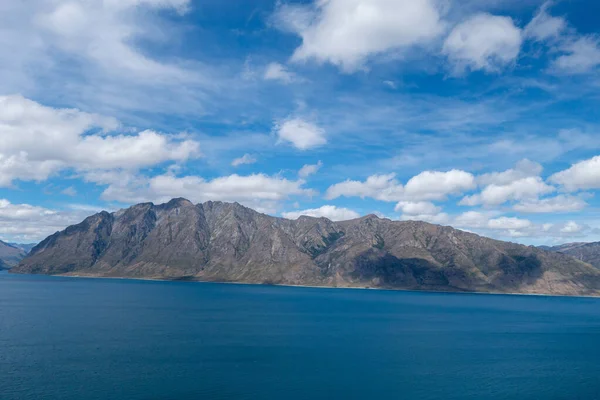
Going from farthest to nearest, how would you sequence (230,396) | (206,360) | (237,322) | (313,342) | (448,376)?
(237,322) < (313,342) < (206,360) < (448,376) < (230,396)

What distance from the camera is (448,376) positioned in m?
111

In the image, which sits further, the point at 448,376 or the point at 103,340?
the point at 103,340

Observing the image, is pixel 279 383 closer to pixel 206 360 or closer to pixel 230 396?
pixel 230 396

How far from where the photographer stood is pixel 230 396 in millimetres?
90438

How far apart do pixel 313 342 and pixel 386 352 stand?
85.3 feet

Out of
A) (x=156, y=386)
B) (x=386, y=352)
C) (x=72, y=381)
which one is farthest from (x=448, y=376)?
(x=72, y=381)

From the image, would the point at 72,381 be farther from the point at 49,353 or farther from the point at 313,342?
the point at 313,342

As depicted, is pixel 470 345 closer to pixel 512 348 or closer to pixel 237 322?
pixel 512 348

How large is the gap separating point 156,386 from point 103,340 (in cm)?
5520

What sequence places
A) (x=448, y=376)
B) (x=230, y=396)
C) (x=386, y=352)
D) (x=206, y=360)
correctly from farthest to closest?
(x=386, y=352), (x=206, y=360), (x=448, y=376), (x=230, y=396)

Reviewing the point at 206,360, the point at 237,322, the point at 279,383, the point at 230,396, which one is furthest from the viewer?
the point at 237,322

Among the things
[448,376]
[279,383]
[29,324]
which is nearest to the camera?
[279,383]

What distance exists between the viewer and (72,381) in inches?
3767

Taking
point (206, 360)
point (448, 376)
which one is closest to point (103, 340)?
point (206, 360)
